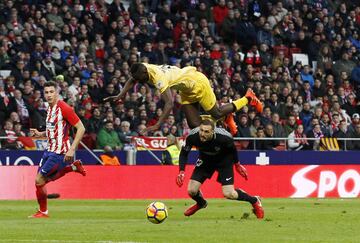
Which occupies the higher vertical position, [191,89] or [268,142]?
[191,89]

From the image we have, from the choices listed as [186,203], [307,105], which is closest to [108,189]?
[186,203]

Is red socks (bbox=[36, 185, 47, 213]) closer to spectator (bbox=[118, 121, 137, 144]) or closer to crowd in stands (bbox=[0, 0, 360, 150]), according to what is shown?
crowd in stands (bbox=[0, 0, 360, 150])

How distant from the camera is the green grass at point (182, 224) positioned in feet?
47.9

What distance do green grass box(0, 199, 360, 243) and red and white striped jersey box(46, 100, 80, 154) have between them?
124 centimetres

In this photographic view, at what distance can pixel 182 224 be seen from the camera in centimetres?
1703

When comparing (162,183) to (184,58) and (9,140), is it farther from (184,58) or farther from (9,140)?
(184,58)

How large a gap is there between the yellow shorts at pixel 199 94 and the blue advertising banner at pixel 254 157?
9.08 meters

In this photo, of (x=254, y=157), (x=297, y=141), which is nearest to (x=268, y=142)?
(x=297, y=141)

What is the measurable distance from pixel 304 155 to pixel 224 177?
14281mm

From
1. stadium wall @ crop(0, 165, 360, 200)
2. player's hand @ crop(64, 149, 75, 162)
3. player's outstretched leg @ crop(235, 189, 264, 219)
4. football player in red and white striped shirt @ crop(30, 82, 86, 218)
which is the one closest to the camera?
player's hand @ crop(64, 149, 75, 162)

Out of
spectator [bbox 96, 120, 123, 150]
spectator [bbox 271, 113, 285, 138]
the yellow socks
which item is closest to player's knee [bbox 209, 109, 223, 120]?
the yellow socks

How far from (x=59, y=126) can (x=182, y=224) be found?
9.29ft

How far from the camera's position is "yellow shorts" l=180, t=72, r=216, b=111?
66.7ft

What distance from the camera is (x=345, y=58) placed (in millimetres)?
37719
